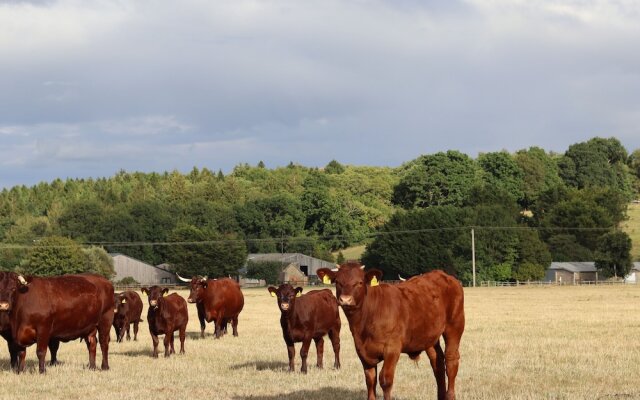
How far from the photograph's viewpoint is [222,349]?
77.9 ft

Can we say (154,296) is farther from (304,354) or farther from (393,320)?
(393,320)

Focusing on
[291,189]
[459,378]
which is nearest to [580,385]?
[459,378]

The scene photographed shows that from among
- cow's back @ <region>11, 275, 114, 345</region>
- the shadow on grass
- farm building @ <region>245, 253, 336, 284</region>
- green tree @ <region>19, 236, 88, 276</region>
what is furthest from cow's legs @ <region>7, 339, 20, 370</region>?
farm building @ <region>245, 253, 336, 284</region>

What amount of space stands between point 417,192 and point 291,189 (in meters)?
48.6

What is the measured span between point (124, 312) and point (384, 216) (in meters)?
124

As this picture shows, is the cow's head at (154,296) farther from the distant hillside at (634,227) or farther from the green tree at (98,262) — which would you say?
the distant hillside at (634,227)

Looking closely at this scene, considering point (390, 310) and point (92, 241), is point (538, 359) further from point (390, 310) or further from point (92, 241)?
point (92, 241)

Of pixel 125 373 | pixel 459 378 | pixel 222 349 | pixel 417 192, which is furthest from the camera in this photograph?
pixel 417 192

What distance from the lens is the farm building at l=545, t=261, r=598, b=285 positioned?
109688 millimetres

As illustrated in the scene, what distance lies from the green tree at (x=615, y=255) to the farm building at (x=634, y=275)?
81.3 inches

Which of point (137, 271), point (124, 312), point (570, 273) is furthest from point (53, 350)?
point (137, 271)

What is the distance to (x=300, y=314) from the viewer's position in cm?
1892

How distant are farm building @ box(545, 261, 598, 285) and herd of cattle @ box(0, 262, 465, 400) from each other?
281ft

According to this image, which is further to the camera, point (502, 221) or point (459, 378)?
point (502, 221)
